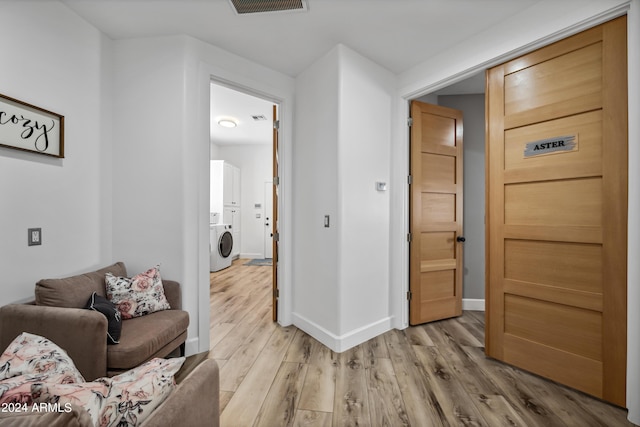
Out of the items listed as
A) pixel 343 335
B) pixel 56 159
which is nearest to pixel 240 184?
pixel 56 159

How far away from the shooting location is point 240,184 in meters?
7.02

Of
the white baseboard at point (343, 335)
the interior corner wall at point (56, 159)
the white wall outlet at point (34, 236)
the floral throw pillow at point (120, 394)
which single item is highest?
the interior corner wall at point (56, 159)

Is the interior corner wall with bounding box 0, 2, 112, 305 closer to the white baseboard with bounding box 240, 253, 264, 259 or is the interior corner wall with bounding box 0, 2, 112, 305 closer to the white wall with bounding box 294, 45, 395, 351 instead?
the white wall with bounding box 294, 45, 395, 351

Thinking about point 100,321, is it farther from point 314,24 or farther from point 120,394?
point 314,24

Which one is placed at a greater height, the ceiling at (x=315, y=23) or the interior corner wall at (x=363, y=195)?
the ceiling at (x=315, y=23)

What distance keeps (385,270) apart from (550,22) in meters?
2.26

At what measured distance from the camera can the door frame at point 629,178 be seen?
1.55m

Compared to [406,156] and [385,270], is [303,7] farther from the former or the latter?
[385,270]

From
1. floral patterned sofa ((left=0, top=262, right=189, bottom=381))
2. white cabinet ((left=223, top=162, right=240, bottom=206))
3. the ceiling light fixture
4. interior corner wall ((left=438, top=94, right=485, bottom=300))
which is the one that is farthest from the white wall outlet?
white cabinet ((left=223, top=162, right=240, bottom=206))

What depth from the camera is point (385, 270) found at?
111 inches

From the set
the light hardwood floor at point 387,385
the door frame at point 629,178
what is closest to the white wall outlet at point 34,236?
the light hardwood floor at point 387,385

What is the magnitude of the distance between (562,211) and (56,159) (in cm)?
352

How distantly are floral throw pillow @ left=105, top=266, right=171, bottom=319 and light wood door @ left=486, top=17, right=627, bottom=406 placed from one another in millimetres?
→ 2603

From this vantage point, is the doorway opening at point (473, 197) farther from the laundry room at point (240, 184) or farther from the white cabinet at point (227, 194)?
the white cabinet at point (227, 194)
